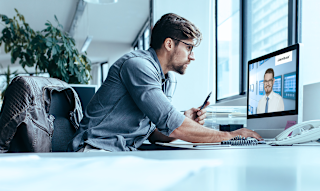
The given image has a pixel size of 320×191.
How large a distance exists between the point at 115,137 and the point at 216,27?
3.10 metres

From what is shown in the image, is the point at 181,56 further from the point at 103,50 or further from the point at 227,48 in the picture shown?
the point at 103,50

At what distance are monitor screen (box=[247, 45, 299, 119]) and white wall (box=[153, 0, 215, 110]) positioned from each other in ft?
6.69

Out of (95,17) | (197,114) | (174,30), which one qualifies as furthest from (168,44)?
(95,17)

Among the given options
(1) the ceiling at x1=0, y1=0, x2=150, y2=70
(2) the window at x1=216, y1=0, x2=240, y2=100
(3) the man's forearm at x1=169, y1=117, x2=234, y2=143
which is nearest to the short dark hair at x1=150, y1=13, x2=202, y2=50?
(3) the man's forearm at x1=169, y1=117, x2=234, y2=143

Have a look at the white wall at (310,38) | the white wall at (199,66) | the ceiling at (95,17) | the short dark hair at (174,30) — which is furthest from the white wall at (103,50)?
the short dark hair at (174,30)

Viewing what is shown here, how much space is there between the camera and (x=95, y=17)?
20.4ft

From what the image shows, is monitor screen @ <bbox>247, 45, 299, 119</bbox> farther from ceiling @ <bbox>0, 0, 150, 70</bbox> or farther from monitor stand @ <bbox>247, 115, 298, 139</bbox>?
ceiling @ <bbox>0, 0, 150, 70</bbox>

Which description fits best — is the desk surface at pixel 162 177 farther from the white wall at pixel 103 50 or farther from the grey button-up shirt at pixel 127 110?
the white wall at pixel 103 50

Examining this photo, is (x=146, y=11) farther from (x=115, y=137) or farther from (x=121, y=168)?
(x=121, y=168)

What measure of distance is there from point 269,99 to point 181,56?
1.92 ft

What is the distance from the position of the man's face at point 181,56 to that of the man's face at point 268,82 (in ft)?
1.60

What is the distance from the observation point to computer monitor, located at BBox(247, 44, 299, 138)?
1.48m

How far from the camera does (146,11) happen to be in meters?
5.48

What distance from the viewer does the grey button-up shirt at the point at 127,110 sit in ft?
4.64
